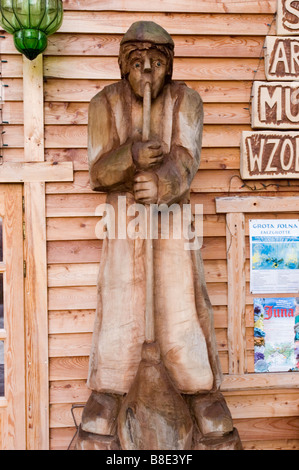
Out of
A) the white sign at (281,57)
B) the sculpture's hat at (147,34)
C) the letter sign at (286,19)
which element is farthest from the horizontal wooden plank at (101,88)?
the sculpture's hat at (147,34)

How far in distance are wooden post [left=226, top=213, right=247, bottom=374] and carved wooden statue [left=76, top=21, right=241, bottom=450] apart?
0.86 meters

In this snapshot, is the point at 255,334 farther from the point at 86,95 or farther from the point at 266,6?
the point at 266,6

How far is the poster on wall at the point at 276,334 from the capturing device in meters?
2.98

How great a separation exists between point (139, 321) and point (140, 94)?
0.94 metres

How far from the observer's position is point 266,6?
2943 mm

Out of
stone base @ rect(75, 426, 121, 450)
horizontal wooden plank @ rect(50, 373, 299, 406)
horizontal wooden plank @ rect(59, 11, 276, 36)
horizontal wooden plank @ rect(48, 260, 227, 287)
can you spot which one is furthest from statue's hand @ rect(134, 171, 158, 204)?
horizontal wooden plank @ rect(50, 373, 299, 406)

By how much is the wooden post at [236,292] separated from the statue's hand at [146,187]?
1.11 metres

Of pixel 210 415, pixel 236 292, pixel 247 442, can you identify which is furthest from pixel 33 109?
pixel 247 442

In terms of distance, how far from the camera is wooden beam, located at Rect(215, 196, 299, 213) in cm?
294

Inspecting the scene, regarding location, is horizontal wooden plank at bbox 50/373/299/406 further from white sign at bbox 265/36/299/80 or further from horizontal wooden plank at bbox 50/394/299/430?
white sign at bbox 265/36/299/80

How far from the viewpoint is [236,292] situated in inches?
116

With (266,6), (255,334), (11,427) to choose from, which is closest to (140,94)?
(266,6)
